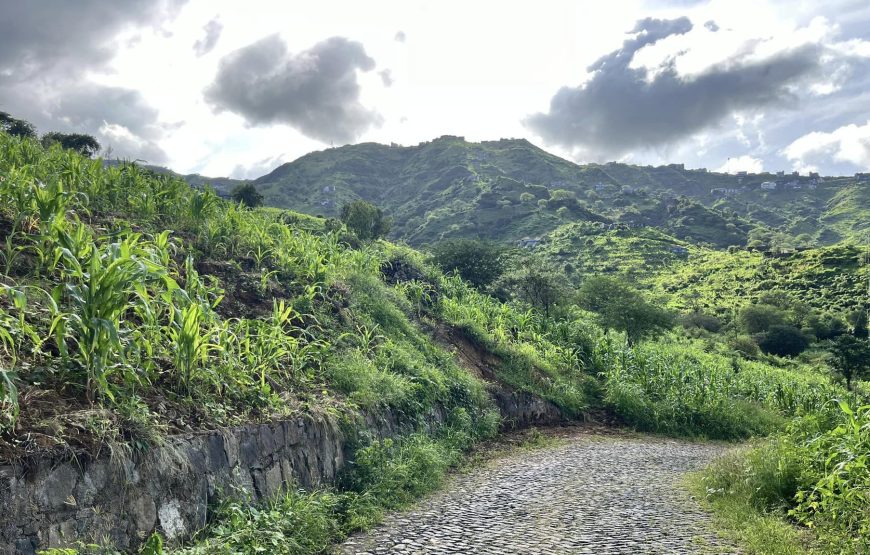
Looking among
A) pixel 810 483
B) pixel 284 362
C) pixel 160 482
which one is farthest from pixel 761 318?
pixel 160 482

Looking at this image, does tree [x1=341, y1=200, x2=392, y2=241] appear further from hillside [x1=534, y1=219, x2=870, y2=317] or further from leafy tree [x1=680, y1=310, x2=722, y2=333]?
leafy tree [x1=680, y1=310, x2=722, y2=333]

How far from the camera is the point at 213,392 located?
7.44 meters

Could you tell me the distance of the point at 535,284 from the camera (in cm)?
3756

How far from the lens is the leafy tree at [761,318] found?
6331cm

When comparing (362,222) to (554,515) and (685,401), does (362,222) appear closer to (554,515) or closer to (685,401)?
(685,401)

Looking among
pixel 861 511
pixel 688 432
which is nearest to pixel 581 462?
pixel 861 511

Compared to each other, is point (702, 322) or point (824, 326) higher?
point (702, 322)

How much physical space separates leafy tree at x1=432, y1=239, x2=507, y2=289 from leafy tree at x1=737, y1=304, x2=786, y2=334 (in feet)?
142

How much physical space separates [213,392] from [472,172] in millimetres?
196969

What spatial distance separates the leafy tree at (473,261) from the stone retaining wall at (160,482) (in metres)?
27.3

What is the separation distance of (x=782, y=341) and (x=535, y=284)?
4254 centimetres

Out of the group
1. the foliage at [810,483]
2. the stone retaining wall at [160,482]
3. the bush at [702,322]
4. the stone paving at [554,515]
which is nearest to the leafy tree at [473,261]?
the stone paving at [554,515]

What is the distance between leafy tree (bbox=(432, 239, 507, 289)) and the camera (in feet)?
118

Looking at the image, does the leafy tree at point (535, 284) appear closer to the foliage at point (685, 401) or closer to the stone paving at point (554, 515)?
the foliage at point (685, 401)
